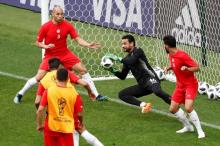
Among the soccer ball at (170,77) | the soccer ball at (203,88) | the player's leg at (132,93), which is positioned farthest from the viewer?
the soccer ball at (170,77)

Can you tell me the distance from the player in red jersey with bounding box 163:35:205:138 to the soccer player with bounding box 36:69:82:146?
3195 millimetres

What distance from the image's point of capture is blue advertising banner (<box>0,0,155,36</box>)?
70.1ft

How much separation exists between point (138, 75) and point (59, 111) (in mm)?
4168

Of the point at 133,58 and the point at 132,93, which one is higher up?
the point at 133,58

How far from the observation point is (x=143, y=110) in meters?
14.8

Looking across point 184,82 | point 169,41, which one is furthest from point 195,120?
point 169,41

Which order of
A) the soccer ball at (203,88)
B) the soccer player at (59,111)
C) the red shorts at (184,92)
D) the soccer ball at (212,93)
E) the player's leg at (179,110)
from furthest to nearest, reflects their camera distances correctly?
1. the soccer ball at (203,88)
2. the soccer ball at (212,93)
3. the player's leg at (179,110)
4. the red shorts at (184,92)
5. the soccer player at (59,111)

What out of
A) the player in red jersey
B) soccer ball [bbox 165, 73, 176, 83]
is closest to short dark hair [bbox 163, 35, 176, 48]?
the player in red jersey

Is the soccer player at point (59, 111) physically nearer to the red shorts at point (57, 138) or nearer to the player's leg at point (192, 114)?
the red shorts at point (57, 138)

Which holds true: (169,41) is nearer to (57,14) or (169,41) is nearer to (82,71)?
(57,14)

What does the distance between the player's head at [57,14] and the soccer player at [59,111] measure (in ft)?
14.2

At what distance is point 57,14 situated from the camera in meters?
15.4

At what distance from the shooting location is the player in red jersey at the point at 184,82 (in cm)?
1395

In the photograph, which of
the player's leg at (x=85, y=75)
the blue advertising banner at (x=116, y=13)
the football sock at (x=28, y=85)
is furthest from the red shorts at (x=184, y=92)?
the blue advertising banner at (x=116, y=13)
